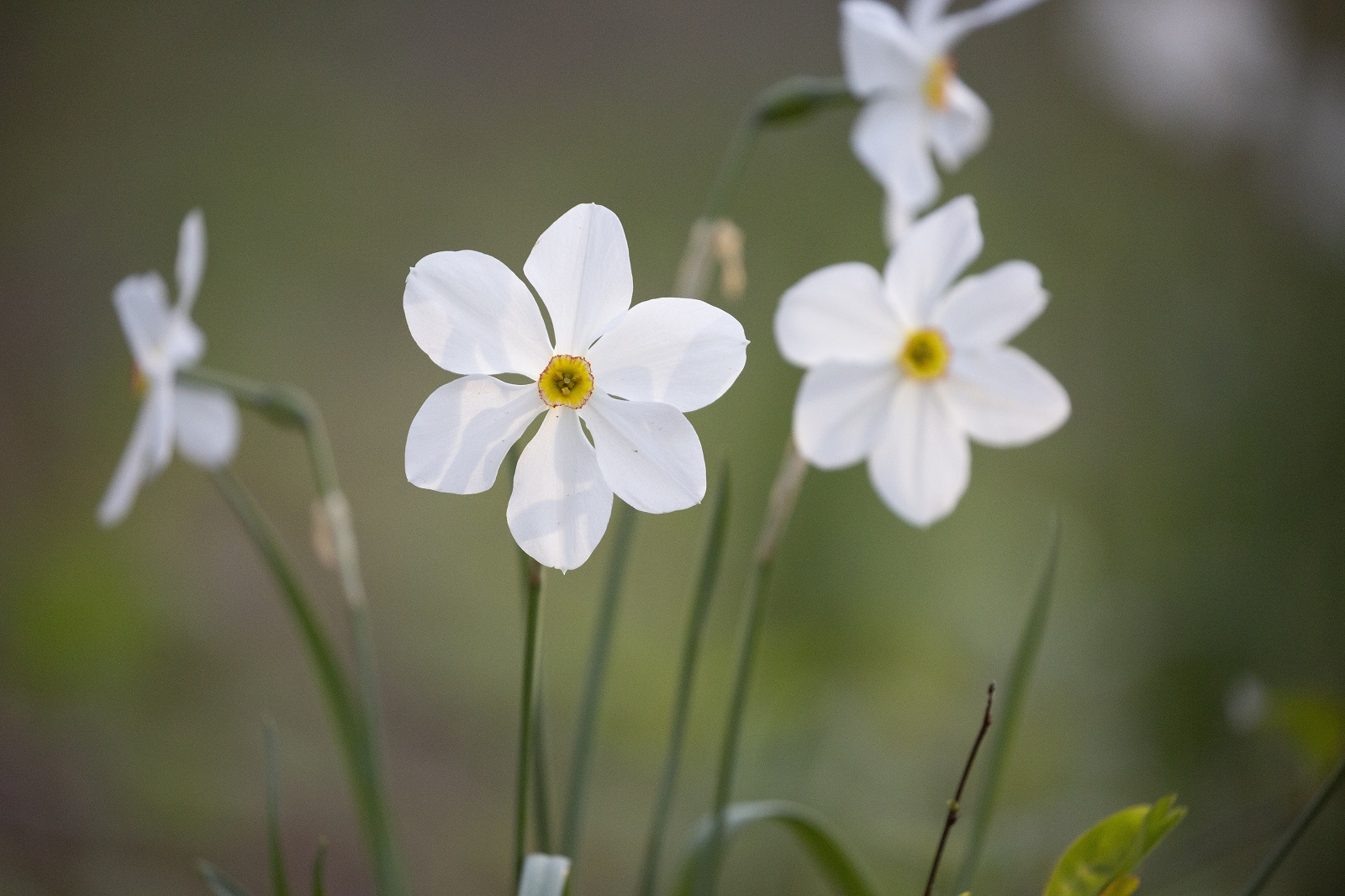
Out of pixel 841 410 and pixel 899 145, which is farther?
pixel 899 145

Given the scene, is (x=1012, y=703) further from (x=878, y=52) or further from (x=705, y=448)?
(x=705, y=448)

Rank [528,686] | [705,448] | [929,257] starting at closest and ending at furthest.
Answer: [528,686] < [929,257] < [705,448]

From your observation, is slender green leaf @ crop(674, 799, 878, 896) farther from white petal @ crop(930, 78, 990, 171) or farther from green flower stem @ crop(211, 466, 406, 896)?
white petal @ crop(930, 78, 990, 171)

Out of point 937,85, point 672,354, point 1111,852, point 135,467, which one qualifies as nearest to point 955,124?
point 937,85

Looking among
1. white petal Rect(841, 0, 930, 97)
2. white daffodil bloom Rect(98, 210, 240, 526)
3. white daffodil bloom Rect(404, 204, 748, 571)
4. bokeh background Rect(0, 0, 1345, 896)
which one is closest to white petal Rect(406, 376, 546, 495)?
white daffodil bloom Rect(404, 204, 748, 571)

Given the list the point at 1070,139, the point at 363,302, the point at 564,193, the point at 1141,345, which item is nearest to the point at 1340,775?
the point at 1141,345

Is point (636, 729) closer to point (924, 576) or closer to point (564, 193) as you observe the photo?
point (924, 576)

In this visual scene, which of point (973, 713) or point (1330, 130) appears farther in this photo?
point (1330, 130)
